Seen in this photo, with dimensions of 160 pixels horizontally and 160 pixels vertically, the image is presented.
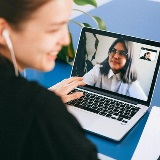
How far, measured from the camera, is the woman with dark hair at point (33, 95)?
49cm

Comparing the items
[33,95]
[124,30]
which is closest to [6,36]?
[33,95]

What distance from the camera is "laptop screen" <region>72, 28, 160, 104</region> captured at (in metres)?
1.08

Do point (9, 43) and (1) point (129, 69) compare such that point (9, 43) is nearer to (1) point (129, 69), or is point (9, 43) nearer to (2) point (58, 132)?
(2) point (58, 132)

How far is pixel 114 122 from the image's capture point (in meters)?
0.98

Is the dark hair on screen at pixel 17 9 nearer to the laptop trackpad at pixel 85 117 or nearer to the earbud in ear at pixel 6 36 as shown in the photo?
the earbud in ear at pixel 6 36

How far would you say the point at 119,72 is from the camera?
1113mm

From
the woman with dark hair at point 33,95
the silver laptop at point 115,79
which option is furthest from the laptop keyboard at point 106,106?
the woman with dark hair at point 33,95

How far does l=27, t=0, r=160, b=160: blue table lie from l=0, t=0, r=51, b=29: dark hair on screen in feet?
1.54

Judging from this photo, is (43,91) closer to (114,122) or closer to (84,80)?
(114,122)

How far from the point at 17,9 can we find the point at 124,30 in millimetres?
1156

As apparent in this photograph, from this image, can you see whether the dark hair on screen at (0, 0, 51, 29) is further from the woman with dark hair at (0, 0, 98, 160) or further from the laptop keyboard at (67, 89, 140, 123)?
the laptop keyboard at (67, 89, 140, 123)

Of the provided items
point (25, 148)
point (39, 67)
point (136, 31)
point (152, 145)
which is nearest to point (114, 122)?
point (152, 145)

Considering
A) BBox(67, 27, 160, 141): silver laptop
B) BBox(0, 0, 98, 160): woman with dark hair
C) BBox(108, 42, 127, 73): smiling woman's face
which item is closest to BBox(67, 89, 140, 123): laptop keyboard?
BBox(67, 27, 160, 141): silver laptop

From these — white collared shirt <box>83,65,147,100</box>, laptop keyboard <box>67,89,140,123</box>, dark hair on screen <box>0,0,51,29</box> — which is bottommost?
laptop keyboard <box>67,89,140,123</box>
